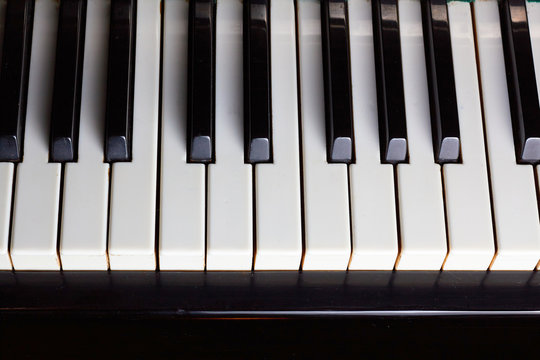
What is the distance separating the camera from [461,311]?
1.10 m

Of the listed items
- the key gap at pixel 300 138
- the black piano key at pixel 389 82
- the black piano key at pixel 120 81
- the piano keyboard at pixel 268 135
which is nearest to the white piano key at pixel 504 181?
the piano keyboard at pixel 268 135

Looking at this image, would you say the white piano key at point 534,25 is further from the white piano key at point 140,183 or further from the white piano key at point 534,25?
the white piano key at point 140,183

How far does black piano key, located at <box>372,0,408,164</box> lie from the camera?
1080 millimetres

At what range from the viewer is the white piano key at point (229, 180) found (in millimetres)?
1043

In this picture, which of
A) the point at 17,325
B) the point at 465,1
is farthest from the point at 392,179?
the point at 17,325

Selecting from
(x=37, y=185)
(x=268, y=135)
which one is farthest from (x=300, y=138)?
(x=37, y=185)

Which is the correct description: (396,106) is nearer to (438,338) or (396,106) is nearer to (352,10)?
(352,10)

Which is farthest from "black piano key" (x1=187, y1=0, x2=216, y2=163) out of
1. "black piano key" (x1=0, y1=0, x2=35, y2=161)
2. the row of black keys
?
"black piano key" (x1=0, y1=0, x2=35, y2=161)

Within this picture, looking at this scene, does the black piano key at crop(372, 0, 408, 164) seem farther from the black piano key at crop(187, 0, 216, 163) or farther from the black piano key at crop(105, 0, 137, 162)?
the black piano key at crop(105, 0, 137, 162)

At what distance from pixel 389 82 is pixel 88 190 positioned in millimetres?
473

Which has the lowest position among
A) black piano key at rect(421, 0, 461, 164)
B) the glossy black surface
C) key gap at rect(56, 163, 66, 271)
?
the glossy black surface

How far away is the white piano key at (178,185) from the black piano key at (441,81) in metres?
0.36

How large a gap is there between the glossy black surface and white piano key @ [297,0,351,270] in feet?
0.15

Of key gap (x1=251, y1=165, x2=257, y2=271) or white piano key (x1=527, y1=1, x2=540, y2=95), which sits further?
white piano key (x1=527, y1=1, x2=540, y2=95)
